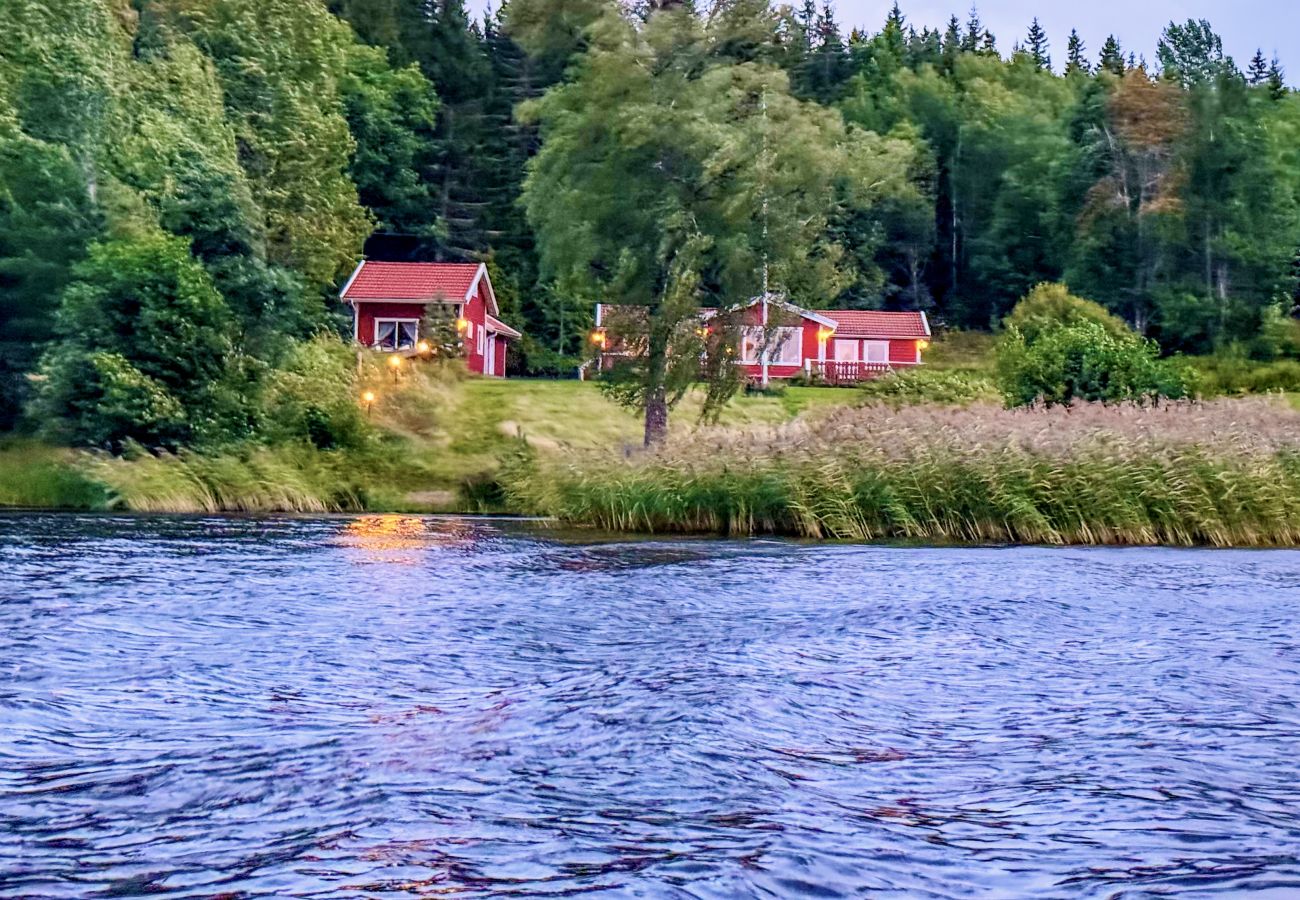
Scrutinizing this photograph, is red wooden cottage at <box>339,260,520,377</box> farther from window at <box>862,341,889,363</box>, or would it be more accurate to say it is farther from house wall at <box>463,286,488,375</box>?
window at <box>862,341,889,363</box>

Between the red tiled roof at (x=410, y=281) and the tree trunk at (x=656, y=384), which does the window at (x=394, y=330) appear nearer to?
the red tiled roof at (x=410, y=281)

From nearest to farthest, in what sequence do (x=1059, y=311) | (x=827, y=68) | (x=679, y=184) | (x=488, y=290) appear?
(x=679, y=184), (x=1059, y=311), (x=488, y=290), (x=827, y=68)

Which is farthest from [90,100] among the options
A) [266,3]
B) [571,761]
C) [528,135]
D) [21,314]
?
[571,761]

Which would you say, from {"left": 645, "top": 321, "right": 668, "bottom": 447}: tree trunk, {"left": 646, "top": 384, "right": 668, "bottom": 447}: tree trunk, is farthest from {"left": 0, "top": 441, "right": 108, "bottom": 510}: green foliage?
{"left": 646, "top": 384, "right": 668, "bottom": 447}: tree trunk

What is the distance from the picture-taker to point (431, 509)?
27250mm

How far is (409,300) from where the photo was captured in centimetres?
5325

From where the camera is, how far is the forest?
28938 millimetres

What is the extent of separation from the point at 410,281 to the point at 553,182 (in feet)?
83.9

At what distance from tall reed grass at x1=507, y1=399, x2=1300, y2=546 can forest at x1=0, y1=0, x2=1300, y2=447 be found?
25.4 feet

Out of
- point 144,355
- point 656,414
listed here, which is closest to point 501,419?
point 656,414

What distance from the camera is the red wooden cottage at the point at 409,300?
174ft

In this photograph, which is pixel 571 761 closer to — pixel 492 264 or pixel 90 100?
pixel 90 100

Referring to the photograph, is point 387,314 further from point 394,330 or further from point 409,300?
point 409,300

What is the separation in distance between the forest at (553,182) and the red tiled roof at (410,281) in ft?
4.28
